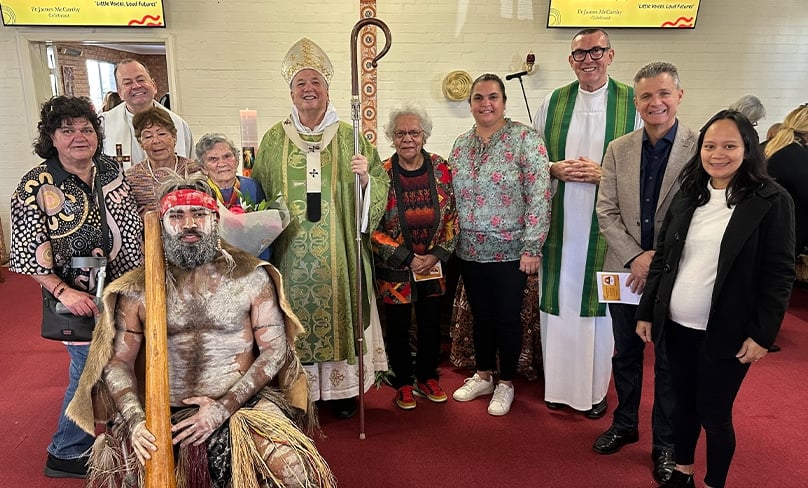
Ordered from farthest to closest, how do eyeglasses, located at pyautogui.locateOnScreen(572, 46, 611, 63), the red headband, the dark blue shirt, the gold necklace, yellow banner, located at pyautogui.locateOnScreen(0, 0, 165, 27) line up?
yellow banner, located at pyautogui.locateOnScreen(0, 0, 165, 27) → eyeglasses, located at pyautogui.locateOnScreen(572, 46, 611, 63) → the gold necklace → the dark blue shirt → the red headband

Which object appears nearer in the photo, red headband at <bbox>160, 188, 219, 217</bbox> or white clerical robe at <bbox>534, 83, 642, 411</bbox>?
red headband at <bbox>160, 188, 219, 217</bbox>

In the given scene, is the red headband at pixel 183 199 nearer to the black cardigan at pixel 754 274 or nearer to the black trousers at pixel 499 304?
the black trousers at pixel 499 304

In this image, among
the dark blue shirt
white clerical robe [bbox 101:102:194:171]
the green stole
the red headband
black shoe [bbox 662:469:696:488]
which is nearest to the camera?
the red headband

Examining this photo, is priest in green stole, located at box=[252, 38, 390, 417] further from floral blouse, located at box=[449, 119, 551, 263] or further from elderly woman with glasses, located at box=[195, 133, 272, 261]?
floral blouse, located at box=[449, 119, 551, 263]

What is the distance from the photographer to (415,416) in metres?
2.80

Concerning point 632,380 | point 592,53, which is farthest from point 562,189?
point 632,380

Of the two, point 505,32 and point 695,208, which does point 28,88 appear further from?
point 695,208

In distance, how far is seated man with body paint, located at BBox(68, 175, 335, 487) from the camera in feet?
5.13

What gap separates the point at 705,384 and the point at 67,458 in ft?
8.23

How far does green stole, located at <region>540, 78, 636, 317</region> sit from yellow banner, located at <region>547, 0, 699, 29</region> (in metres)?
3.19

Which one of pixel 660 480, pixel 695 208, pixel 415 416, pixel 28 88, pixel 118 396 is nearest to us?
pixel 118 396

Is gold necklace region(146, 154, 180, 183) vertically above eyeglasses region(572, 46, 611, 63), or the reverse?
eyeglasses region(572, 46, 611, 63)

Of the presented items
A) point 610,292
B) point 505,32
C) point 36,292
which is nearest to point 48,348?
point 36,292

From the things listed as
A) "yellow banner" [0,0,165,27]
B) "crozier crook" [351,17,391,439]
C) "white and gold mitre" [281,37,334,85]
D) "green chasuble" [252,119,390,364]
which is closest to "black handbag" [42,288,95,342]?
"green chasuble" [252,119,390,364]
